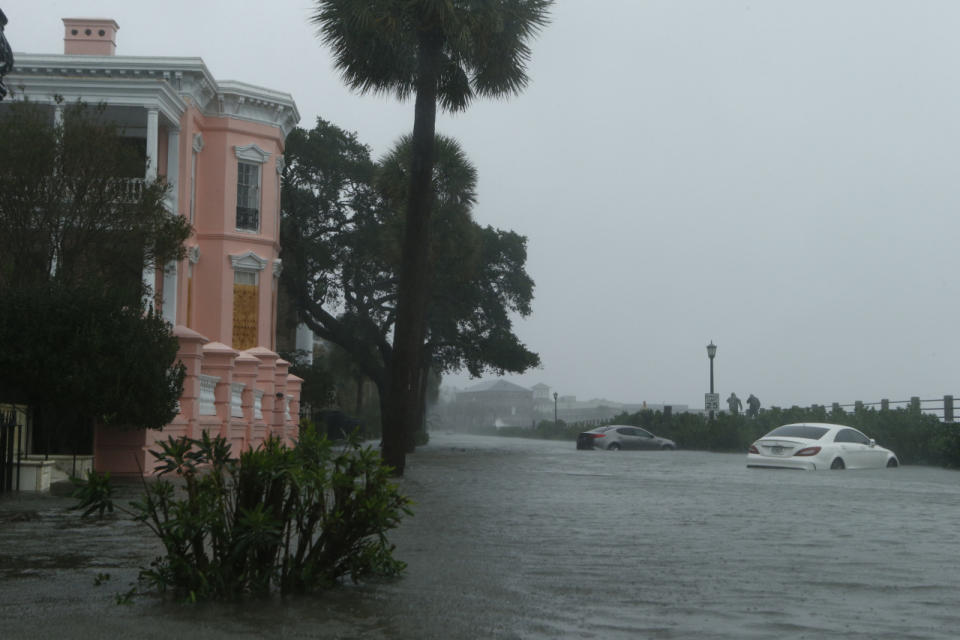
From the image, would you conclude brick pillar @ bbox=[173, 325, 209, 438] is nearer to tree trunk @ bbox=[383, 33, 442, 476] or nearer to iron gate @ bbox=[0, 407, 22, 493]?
tree trunk @ bbox=[383, 33, 442, 476]

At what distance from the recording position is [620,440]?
165ft

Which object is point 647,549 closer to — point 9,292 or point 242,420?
point 9,292

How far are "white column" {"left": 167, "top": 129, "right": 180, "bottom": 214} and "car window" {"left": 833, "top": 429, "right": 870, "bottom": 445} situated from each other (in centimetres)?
1683

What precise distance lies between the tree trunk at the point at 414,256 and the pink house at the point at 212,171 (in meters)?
3.66

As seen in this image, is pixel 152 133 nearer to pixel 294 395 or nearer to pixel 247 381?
pixel 247 381

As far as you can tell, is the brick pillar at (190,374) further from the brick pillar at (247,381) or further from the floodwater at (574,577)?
the floodwater at (574,577)

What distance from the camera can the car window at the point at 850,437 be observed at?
94.4 feet

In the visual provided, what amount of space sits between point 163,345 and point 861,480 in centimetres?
1296

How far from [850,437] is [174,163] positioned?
17762mm

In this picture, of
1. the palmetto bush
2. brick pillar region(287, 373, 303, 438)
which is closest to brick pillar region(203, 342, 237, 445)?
brick pillar region(287, 373, 303, 438)

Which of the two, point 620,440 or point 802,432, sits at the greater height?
point 802,432

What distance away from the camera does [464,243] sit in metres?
46.4

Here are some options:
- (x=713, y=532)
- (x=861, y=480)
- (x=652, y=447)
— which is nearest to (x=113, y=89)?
(x=861, y=480)

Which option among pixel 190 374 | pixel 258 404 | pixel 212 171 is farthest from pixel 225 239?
pixel 190 374
